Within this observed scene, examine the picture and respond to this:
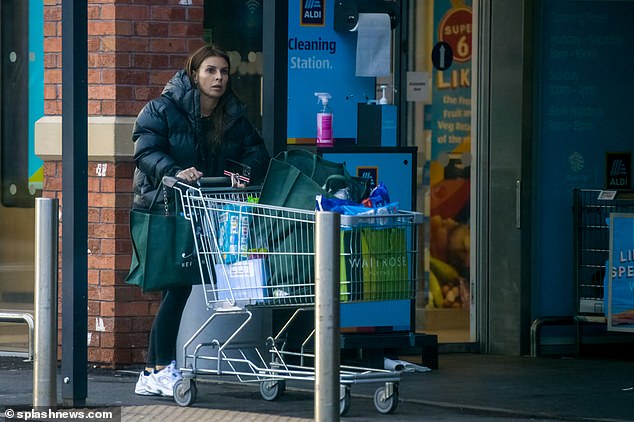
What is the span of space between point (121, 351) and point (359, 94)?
2336mm

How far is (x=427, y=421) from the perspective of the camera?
7.98 m

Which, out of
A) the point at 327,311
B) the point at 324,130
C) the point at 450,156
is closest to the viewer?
the point at 327,311

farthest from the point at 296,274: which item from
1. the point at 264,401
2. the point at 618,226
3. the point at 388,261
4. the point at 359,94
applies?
the point at 618,226

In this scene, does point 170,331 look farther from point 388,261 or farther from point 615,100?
point 615,100

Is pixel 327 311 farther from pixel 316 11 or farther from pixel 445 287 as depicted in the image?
pixel 445 287

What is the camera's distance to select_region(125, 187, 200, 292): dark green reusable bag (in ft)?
27.6

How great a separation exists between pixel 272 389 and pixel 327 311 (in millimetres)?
2593

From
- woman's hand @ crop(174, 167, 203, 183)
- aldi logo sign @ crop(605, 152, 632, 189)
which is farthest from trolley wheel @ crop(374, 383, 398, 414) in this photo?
aldi logo sign @ crop(605, 152, 632, 189)

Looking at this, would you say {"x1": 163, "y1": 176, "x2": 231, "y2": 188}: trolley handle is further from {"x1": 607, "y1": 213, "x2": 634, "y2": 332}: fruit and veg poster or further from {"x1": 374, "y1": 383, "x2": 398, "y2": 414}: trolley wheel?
{"x1": 607, "y1": 213, "x2": 634, "y2": 332}: fruit and veg poster

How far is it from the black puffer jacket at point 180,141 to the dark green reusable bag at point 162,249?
325 mm

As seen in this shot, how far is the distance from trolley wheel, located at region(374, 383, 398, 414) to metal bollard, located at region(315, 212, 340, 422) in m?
2.03

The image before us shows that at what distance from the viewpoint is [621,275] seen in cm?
1055

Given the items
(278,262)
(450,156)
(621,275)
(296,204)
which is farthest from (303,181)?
(621,275)

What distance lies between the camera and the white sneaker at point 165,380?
856 cm
